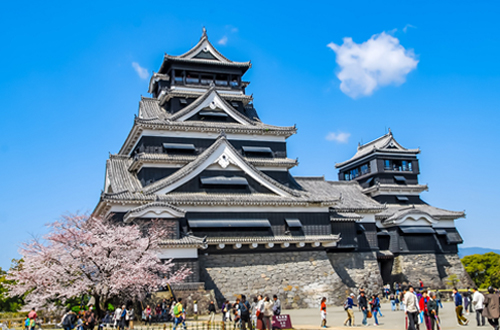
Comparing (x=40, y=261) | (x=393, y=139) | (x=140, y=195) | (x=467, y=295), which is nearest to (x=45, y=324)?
(x=40, y=261)

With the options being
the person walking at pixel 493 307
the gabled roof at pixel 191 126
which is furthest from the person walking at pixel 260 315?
the gabled roof at pixel 191 126

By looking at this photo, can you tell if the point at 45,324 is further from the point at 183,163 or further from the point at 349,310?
the point at 349,310

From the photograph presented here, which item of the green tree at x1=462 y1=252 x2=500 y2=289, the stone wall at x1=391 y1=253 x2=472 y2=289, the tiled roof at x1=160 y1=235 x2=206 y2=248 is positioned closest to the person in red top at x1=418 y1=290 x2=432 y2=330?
the tiled roof at x1=160 y1=235 x2=206 y2=248

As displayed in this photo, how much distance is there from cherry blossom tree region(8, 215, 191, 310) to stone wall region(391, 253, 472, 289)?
25.8 meters

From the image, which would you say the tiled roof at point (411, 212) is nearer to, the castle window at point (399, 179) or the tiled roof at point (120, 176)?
the castle window at point (399, 179)

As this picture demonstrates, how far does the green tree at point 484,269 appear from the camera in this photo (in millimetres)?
61062

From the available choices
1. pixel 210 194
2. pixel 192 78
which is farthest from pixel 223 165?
pixel 192 78

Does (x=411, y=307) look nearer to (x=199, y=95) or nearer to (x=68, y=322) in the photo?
(x=68, y=322)

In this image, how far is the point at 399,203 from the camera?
5162 centimetres

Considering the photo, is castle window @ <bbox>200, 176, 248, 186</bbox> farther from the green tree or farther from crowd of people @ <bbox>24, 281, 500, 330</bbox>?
the green tree

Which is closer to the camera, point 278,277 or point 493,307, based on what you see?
point 493,307

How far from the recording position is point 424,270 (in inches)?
1767

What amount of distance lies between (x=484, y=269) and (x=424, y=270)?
23.6 metres

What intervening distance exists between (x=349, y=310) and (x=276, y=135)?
19.7 m
